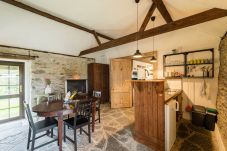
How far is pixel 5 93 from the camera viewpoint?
3713 millimetres

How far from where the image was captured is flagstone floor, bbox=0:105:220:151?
2.34 metres

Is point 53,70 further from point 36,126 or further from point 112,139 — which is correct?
point 112,139

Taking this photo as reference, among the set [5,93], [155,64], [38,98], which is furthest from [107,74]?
[5,93]

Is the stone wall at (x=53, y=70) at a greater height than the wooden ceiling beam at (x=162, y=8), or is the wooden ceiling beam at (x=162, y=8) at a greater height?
the wooden ceiling beam at (x=162, y=8)

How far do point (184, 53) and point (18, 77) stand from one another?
547 cm

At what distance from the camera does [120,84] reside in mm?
5254

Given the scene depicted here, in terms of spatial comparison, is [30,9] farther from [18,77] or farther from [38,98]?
[38,98]

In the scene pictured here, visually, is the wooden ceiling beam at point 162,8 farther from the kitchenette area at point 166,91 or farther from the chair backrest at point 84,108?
the chair backrest at point 84,108

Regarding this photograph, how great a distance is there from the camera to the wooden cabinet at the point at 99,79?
566 cm

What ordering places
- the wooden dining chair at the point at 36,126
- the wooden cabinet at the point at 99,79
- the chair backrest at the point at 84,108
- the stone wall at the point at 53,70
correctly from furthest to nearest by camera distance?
the wooden cabinet at the point at 99,79 < the stone wall at the point at 53,70 < the chair backrest at the point at 84,108 < the wooden dining chair at the point at 36,126

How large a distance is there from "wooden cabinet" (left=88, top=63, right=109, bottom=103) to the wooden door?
847mm

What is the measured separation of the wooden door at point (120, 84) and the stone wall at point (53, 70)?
1.67m

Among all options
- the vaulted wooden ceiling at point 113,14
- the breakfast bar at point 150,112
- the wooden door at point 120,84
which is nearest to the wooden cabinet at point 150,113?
the breakfast bar at point 150,112

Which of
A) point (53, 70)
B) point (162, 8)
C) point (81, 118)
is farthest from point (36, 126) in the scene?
point (162, 8)
